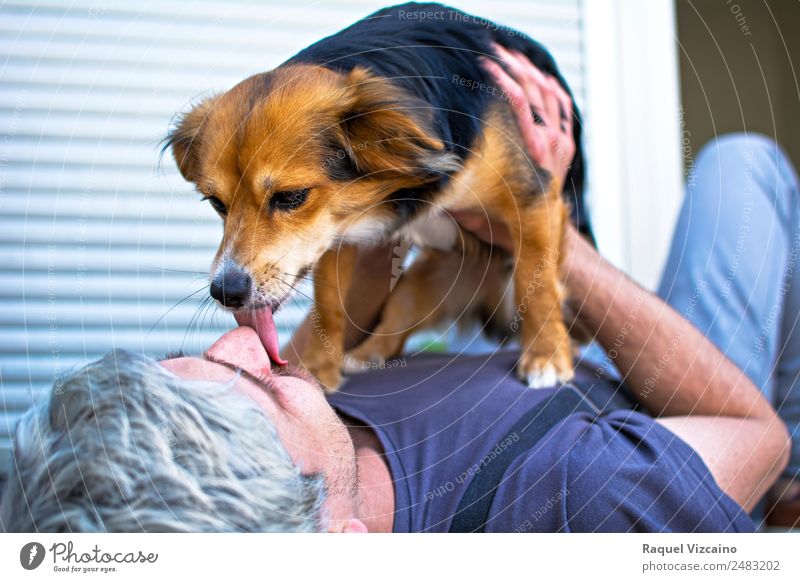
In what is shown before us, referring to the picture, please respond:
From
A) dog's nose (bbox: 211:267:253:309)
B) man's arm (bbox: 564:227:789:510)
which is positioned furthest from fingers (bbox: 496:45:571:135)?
dog's nose (bbox: 211:267:253:309)

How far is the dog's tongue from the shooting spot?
76 cm

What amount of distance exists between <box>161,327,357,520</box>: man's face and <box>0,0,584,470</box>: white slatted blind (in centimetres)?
9

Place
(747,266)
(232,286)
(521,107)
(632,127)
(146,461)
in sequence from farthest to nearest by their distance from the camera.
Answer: (632,127), (747,266), (521,107), (232,286), (146,461)

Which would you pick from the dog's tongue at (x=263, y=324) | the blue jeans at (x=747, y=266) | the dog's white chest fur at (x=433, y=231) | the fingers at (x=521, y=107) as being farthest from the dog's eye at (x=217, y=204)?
the blue jeans at (x=747, y=266)

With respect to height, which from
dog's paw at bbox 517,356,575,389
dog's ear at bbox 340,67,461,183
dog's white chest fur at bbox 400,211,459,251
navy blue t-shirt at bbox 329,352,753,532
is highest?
dog's ear at bbox 340,67,461,183

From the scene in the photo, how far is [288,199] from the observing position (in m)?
0.78

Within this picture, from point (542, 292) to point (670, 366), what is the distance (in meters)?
0.20

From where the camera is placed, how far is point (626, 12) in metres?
1.24

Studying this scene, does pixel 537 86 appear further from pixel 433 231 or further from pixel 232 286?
pixel 232 286

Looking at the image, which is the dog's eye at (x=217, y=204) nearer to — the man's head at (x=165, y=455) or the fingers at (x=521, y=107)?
the man's head at (x=165, y=455)

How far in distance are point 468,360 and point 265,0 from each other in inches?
22.1

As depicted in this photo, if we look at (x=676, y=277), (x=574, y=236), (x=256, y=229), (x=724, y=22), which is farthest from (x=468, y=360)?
(x=724, y=22)

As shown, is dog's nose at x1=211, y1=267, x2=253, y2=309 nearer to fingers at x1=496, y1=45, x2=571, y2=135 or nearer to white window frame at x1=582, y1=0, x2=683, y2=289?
fingers at x1=496, y1=45, x2=571, y2=135

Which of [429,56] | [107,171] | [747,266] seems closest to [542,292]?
[429,56]
